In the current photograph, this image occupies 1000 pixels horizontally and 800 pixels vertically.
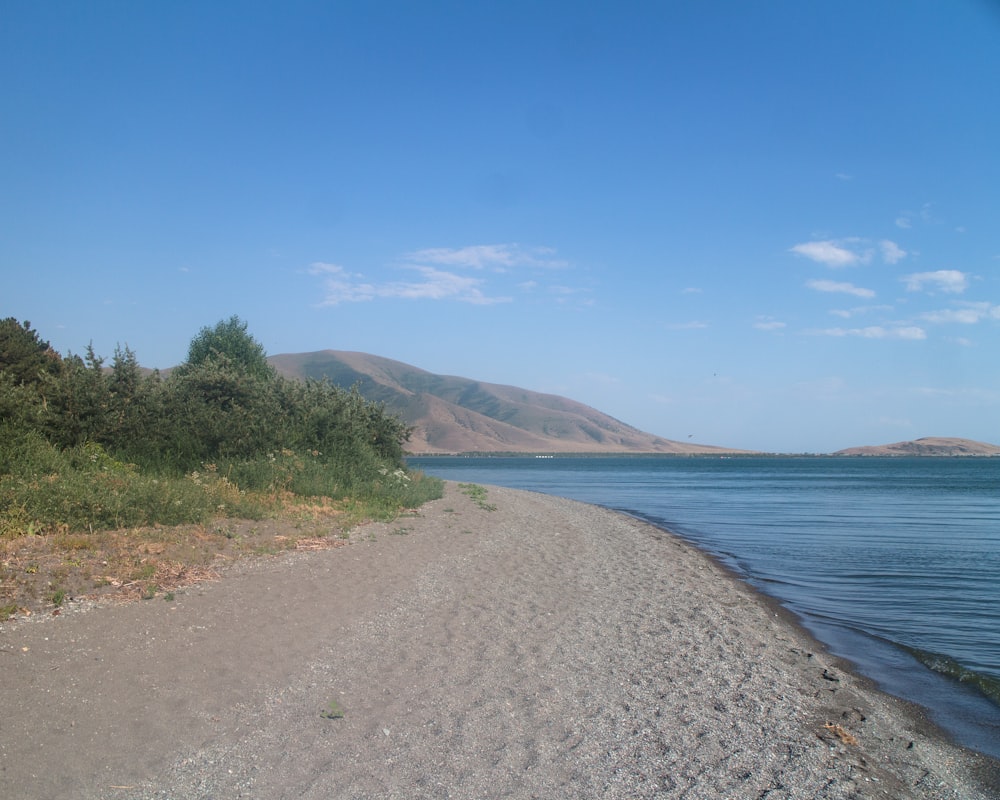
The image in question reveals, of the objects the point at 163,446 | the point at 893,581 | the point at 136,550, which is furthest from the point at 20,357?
the point at 893,581

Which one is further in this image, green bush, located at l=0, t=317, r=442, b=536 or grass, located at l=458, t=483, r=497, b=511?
grass, located at l=458, t=483, r=497, b=511

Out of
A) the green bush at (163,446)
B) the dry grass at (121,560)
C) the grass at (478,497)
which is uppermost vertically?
the green bush at (163,446)

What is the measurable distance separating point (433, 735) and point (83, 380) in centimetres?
1408

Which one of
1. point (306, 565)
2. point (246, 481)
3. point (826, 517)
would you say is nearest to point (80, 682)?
point (306, 565)

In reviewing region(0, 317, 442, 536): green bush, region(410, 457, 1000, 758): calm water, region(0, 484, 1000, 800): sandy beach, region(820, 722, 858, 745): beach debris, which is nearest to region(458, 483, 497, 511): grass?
region(0, 317, 442, 536): green bush

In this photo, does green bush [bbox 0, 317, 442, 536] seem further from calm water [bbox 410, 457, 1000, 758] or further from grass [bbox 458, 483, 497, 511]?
calm water [bbox 410, 457, 1000, 758]

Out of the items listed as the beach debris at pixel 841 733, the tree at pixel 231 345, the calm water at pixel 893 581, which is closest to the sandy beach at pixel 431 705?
the beach debris at pixel 841 733

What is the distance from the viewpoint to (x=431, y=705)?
21.0 feet

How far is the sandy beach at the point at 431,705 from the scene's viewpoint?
5047 millimetres

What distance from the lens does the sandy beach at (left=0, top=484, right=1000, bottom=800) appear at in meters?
5.05

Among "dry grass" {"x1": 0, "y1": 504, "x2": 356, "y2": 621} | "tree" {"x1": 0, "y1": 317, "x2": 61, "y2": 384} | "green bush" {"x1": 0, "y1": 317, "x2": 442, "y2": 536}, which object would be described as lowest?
"dry grass" {"x1": 0, "y1": 504, "x2": 356, "y2": 621}

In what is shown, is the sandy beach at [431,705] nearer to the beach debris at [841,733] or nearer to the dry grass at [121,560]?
the beach debris at [841,733]

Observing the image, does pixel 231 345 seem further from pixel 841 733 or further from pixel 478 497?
pixel 841 733

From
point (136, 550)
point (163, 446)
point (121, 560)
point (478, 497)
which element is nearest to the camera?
point (121, 560)
